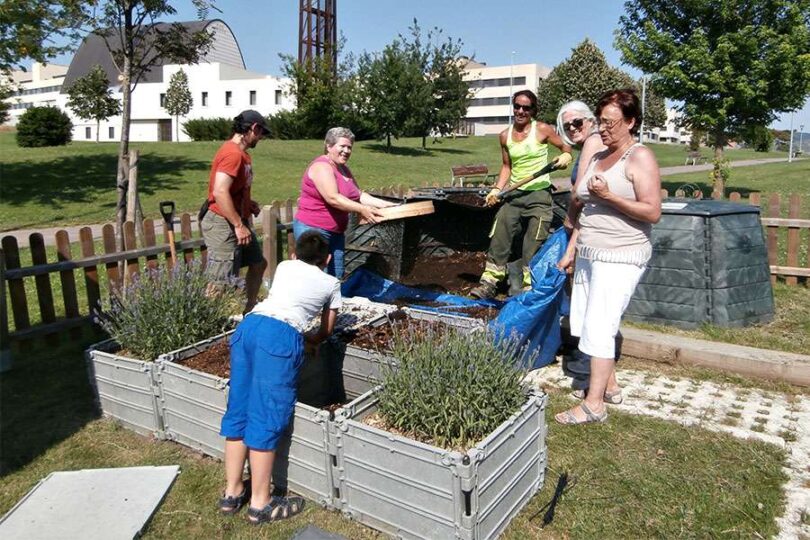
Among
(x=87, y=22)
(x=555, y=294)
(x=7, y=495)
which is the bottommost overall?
(x=7, y=495)

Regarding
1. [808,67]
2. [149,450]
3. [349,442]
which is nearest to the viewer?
[349,442]

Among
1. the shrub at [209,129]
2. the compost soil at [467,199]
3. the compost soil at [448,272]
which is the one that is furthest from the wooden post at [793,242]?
the shrub at [209,129]

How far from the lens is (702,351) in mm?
4613

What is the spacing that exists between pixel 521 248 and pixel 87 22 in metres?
8.11

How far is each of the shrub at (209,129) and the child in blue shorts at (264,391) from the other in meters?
37.7

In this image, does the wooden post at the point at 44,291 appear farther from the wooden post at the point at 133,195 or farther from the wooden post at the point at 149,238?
the wooden post at the point at 133,195

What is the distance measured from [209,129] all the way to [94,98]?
661 cm

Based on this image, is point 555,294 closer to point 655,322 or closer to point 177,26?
point 655,322

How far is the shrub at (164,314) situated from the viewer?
3811 mm

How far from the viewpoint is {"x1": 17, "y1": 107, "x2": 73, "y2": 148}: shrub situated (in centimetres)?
2614

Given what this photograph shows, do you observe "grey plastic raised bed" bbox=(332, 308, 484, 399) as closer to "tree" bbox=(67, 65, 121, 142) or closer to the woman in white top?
the woman in white top

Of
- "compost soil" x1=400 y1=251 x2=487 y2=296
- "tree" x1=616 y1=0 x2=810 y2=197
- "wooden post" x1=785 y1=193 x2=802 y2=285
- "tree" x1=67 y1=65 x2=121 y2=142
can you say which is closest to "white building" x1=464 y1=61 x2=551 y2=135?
"tree" x1=67 y1=65 x2=121 y2=142

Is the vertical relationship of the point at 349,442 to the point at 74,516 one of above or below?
above

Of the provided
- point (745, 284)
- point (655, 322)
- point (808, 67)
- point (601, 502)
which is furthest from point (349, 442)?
point (808, 67)
